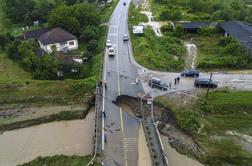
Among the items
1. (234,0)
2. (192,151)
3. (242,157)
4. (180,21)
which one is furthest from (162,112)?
(234,0)

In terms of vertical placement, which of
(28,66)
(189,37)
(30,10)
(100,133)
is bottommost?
(100,133)

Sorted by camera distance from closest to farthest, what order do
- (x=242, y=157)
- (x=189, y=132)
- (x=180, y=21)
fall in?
(x=242, y=157) → (x=189, y=132) → (x=180, y=21)

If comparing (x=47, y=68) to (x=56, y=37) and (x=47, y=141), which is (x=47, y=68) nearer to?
(x=56, y=37)

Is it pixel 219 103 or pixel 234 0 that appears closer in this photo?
pixel 219 103

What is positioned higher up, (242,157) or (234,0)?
(234,0)

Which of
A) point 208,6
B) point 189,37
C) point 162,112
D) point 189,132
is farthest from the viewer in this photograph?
point 208,6

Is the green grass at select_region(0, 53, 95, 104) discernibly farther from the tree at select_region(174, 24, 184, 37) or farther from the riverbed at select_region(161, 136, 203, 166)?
the tree at select_region(174, 24, 184, 37)

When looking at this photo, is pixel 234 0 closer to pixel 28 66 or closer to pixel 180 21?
pixel 180 21
